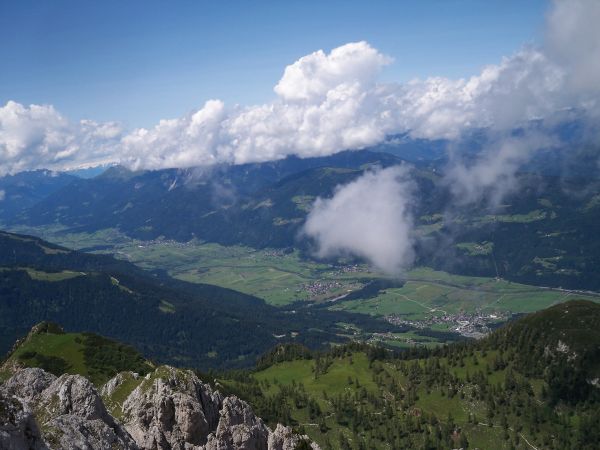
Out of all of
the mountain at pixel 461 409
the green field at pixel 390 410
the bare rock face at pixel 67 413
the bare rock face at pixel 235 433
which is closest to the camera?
the bare rock face at pixel 67 413

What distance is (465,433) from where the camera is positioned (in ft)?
537

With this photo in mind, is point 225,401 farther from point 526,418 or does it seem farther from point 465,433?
point 526,418

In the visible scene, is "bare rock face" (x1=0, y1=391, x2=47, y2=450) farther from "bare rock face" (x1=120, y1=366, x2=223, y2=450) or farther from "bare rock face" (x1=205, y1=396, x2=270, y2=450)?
"bare rock face" (x1=205, y1=396, x2=270, y2=450)

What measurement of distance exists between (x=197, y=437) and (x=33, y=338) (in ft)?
347

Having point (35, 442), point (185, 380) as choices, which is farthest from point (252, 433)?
point (35, 442)

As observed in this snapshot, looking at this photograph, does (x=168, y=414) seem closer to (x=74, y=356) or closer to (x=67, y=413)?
(x=67, y=413)

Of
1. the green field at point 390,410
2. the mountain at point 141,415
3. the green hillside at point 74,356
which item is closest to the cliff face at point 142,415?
the mountain at point 141,415

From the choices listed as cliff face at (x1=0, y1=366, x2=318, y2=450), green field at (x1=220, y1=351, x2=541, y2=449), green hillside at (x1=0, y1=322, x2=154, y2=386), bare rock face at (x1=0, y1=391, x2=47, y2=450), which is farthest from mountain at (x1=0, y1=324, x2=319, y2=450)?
green field at (x1=220, y1=351, x2=541, y2=449)

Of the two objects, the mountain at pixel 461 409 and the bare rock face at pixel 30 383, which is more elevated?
the bare rock face at pixel 30 383

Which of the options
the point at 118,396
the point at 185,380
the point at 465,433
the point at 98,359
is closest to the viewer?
the point at 185,380

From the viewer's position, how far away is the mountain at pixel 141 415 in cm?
4500

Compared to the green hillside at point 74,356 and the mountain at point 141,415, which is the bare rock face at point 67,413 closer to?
the mountain at point 141,415

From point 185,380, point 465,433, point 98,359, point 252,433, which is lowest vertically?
point 465,433

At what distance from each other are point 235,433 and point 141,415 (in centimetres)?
1224
